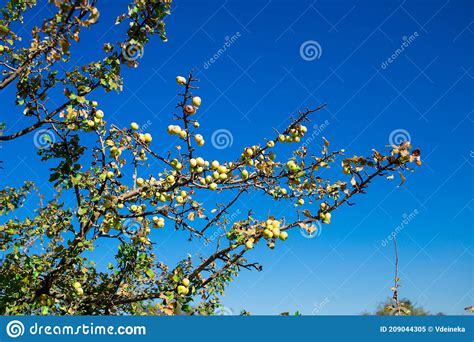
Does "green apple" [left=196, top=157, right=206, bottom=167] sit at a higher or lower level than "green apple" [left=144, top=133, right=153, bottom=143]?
lower

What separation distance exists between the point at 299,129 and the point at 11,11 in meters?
3.78

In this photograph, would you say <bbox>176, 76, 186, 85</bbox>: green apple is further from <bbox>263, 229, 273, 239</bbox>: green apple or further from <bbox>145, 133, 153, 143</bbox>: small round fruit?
<bbox>263, 229, 273, 239</bbox>: green apple

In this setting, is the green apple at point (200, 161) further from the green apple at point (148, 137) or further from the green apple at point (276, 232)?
the green apple at point (276, 232)

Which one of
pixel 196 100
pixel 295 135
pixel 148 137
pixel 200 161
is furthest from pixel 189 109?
pixel 295 135

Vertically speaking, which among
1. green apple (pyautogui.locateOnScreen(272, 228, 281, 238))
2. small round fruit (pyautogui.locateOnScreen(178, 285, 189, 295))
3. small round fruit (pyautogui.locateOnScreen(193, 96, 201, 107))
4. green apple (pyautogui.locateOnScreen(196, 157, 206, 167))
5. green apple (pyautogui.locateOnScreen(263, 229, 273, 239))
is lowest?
small round fruit (pyautogui.locateOnScreen(178, 285, 189, 295))

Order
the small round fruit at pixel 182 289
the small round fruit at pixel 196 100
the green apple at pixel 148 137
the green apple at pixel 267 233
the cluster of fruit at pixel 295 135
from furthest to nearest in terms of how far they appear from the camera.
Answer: the cluster of fruit at pixel 295 135, the green apple at pixel 148 137, the small round fruit at pixel 196 100, the small round fruit at pixel 182 289, the green apple at pixel 267 233

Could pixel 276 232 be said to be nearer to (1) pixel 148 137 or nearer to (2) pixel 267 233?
(2) pixel 267 233

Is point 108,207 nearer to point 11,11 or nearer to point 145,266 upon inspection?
point 145,266

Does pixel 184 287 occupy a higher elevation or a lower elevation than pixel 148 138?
lower

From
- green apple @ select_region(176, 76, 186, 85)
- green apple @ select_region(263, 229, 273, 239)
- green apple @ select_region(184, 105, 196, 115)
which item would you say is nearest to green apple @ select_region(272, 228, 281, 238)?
green apple @ select_region(263, 229, 273, 239)

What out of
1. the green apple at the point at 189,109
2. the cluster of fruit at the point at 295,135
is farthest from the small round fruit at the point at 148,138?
the cluster of fruit at the point at 295,135

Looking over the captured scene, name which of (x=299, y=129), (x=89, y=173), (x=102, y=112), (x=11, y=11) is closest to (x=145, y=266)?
(x=89, y=173)

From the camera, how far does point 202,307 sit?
212 inches

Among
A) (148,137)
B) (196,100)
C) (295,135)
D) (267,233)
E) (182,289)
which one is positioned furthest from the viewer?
(295,135)
